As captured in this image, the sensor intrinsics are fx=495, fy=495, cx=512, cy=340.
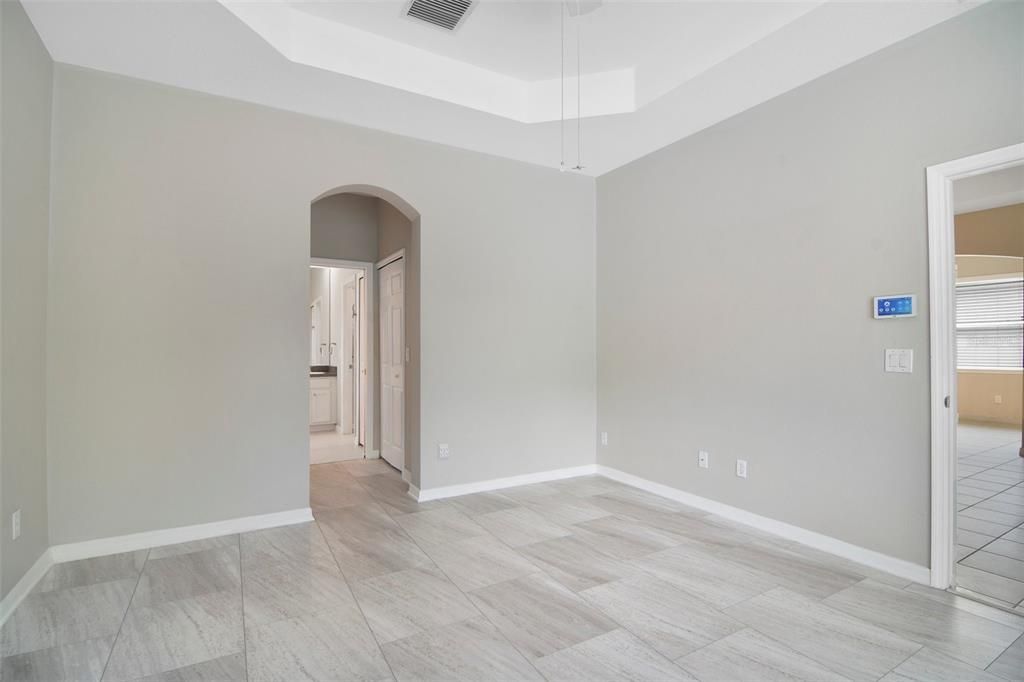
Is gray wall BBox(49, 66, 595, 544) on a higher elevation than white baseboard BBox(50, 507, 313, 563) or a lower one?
higher

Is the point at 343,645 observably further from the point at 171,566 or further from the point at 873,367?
the point at 873,367

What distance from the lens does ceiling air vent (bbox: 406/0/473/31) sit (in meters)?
2.89

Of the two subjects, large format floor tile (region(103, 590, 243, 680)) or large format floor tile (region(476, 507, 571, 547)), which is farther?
large format floor tile (region(476, 507, 571, 547))

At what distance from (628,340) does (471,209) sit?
1.87 m

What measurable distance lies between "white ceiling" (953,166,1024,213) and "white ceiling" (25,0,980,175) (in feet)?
5.40

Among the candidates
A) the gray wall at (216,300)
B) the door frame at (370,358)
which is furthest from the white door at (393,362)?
the gray wall at (216,300)

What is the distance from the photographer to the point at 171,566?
2.87 metres

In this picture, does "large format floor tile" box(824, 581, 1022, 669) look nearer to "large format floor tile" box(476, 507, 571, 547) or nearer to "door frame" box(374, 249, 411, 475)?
"large format floor tile" box(476, 507, 571, 547)

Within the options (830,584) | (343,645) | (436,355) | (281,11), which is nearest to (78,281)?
(281,11)

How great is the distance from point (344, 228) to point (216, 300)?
2605 mm

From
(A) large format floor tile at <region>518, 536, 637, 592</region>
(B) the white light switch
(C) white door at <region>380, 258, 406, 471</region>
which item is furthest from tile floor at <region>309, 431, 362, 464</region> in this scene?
(B) the white light switch

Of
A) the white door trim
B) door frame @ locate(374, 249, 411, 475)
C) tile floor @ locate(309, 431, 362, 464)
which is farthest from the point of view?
tile floor @ locate(309, 431, 362, 464)

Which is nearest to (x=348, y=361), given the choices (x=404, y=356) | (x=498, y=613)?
(x=404, y=356)

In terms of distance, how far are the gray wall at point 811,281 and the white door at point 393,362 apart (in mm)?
2290
